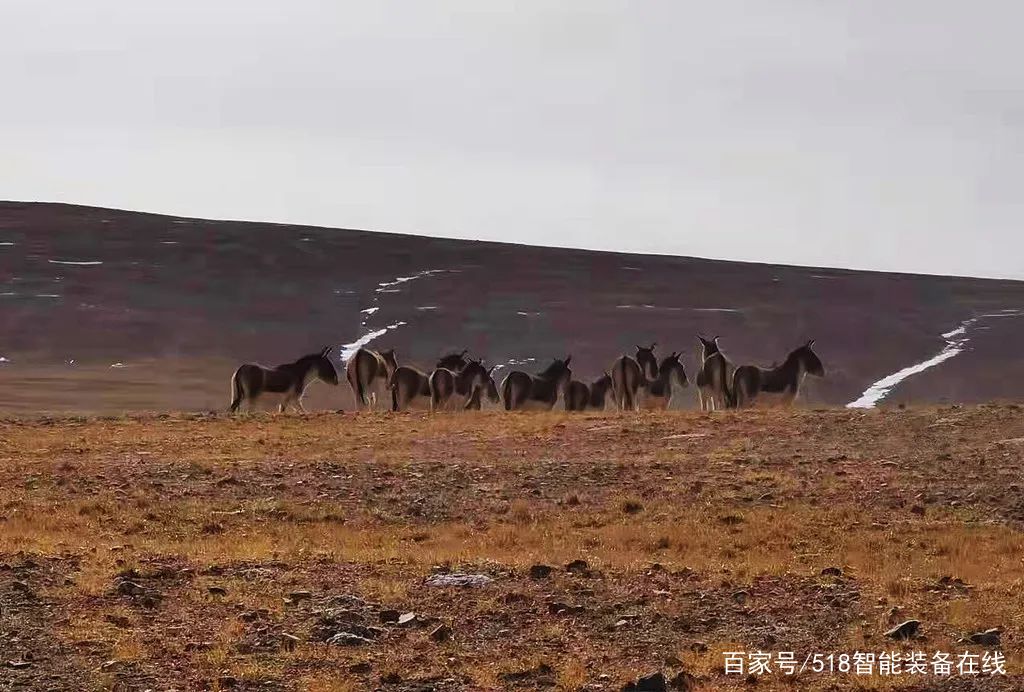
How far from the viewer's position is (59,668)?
11.0m

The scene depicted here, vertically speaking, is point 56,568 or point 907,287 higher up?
point 907,287

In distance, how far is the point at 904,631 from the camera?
39.3 feet

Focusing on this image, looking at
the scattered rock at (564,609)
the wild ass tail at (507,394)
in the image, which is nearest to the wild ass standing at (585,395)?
the wild ass tail at (507,394)

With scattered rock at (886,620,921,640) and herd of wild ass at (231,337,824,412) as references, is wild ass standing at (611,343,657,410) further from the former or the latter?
scattered rock at (886,620,921,640)

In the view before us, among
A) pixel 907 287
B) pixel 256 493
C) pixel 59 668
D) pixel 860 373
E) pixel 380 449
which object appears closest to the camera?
pixel 59 668

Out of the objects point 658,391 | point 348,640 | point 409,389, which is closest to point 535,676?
point 348,640

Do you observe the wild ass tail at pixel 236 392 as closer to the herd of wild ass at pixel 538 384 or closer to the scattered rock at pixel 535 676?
the herd of wild ass at pixel 538 384

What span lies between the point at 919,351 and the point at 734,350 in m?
8.36

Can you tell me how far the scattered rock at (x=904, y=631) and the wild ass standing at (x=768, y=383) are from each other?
25060 mm

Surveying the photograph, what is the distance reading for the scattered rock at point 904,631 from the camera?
1195cm

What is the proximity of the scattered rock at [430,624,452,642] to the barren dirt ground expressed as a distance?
0.18 feet

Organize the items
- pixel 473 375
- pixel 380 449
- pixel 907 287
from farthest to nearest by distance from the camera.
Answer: pixel 907 287, pixel 473 375, pixel 380 449

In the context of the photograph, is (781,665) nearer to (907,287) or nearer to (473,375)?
(473,375)

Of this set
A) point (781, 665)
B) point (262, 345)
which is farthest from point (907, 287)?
point (781, 665)
